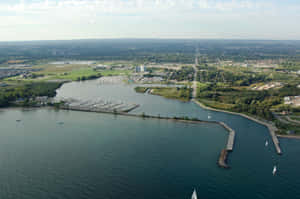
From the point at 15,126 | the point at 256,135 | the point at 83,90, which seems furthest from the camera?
the point at 83,90

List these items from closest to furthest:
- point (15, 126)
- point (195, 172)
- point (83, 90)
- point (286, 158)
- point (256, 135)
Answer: point (195, 172)
point (286, 158)
point (256, 135)
point (15, 126)
point (83, 90)

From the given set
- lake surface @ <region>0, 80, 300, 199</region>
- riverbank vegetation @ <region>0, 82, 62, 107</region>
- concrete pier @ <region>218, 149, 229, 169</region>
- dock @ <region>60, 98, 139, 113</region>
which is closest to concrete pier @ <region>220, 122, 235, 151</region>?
lake surface @ <region>0, 80, 300, 199</region>

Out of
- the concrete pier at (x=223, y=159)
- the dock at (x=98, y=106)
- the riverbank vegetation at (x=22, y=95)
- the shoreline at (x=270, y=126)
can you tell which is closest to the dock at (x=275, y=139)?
the shoreline at (x=270, y=126)

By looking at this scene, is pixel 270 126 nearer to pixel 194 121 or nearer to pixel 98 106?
pixel 194 121

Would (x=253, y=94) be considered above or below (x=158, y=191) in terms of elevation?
above

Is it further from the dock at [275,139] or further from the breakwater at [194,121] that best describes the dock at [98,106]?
the dock at [275,139]

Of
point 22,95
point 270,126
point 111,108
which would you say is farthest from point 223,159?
point 22,95

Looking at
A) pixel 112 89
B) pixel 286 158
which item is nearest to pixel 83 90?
pixel 112 89

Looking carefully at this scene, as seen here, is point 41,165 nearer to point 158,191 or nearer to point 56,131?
point 56,131
